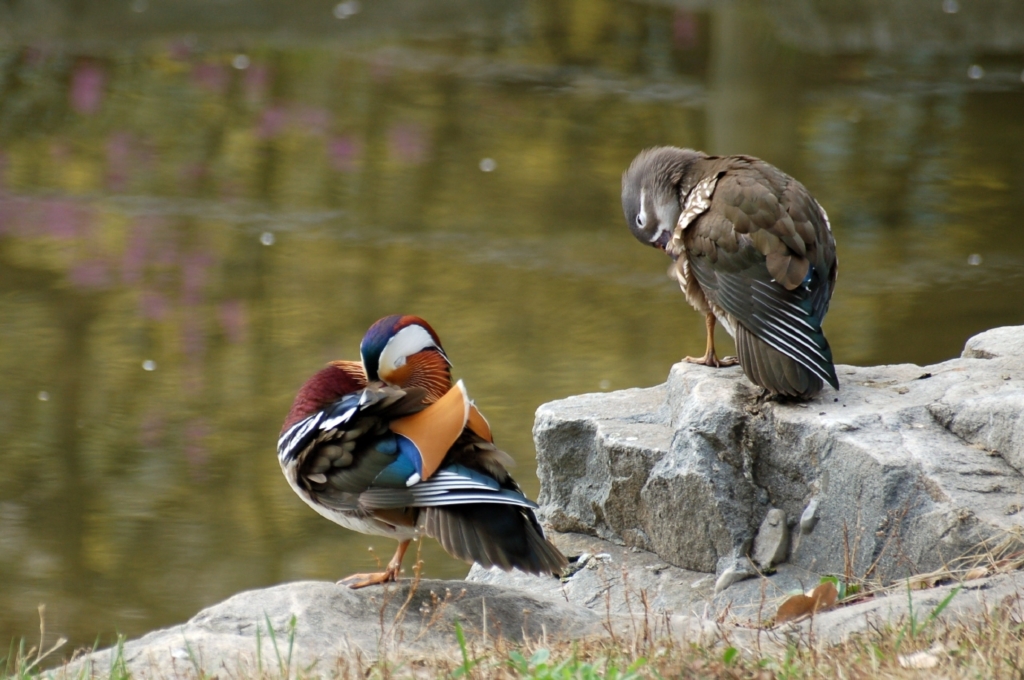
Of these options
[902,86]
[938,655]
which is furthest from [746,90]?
[938,655]

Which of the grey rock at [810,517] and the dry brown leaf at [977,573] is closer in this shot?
the dry brown leaf at [977,573]

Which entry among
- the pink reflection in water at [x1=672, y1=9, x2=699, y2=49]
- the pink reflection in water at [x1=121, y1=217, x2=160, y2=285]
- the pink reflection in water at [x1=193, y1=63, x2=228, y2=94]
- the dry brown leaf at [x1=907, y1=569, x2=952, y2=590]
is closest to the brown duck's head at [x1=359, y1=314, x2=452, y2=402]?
the dry brown leaf at [x1=907, y1=569, x2=952, y2=590]

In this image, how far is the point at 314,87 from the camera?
34.0ft

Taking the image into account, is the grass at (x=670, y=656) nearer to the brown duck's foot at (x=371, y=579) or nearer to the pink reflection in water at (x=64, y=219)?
the brown duck's foot at (x=371, y=579)

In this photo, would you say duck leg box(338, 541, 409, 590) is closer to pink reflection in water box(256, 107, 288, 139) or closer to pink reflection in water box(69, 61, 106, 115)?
pink reflection in water box(256, 107, 288, 139)

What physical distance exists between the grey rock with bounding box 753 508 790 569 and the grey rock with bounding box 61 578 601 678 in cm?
74

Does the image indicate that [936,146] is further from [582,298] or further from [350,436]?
[350,436]

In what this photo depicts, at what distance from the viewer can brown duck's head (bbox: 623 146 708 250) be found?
4.20 meters

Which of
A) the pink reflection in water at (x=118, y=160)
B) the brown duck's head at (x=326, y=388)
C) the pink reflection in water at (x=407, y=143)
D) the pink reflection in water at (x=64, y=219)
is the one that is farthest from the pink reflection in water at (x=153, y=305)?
the brown duck's head at (x=326, y=388)

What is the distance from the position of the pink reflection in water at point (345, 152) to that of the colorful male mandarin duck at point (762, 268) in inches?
199

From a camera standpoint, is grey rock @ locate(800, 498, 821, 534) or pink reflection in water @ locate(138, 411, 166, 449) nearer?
grey rock @ locate(800, 498, 821, 534)

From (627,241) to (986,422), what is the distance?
4.14 meters

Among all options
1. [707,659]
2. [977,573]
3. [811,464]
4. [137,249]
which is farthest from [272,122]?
[707,659]

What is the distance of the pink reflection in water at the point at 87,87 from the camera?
9.88 m
